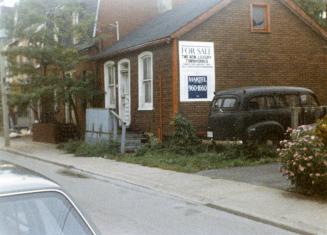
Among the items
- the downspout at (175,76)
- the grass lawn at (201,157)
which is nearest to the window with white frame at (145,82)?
the downspout at (175,76)

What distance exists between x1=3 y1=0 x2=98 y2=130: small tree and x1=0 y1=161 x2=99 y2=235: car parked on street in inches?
726

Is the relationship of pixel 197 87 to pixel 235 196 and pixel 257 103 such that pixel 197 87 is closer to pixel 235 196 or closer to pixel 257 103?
pixel 257 103

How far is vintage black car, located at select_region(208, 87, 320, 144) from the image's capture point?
15859 mm

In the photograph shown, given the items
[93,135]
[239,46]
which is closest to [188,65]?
[239,46]

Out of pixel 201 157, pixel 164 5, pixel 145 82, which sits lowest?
pixel 201 157

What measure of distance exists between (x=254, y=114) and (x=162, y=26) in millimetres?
7278

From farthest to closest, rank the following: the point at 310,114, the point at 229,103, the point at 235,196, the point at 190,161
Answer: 1. the point at 310,114
2. the point at 229,103
3. the point at 190,161
4. the point at 235,196

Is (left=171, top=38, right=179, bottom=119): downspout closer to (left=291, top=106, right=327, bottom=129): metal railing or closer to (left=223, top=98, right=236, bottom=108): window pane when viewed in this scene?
(left=223, top=98, right=236, bottom=108): window pane

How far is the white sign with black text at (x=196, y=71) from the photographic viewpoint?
19.1 metres

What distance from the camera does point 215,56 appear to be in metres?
19.8

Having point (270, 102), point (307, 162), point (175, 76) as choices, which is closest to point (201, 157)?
point (270, 102)

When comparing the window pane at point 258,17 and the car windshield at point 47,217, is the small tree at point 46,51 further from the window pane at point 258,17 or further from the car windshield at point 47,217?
the car windshield at point 47,217

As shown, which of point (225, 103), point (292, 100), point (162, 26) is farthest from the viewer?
point (162, 26)

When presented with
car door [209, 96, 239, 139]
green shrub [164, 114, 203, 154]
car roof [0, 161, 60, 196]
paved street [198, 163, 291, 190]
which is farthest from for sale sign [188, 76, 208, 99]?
car roof [0, 161, 60, 196]
